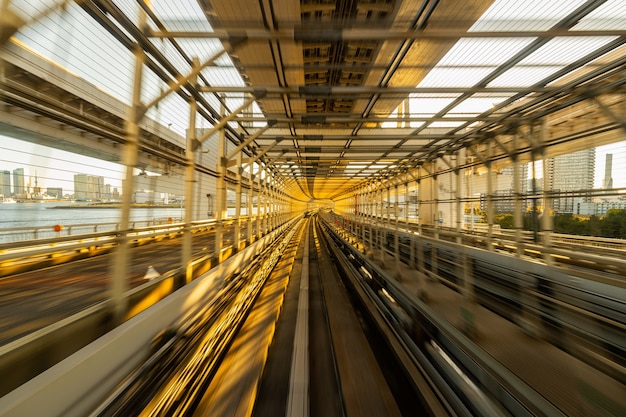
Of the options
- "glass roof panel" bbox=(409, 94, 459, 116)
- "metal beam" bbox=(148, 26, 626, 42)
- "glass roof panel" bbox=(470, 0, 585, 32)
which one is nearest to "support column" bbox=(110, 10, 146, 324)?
"metal beam" bbox=(148, 26, 626, 42)

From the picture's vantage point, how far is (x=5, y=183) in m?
1.62

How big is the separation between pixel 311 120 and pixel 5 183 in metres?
4.35

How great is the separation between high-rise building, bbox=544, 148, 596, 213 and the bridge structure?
0.03m

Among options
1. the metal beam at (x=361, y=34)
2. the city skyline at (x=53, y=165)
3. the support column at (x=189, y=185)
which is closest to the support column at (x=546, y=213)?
the city skyline at (x=53, y=165)

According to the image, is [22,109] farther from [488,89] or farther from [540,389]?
[488,89]

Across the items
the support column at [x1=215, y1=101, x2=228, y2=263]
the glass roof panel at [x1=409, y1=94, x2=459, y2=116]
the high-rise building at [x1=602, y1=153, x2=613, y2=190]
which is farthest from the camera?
the support column at [x1=215, y1=101, x2=228, y2=263]

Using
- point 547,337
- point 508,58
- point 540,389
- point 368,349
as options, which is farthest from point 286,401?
point 508,58

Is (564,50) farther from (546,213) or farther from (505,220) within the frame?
(505,220)

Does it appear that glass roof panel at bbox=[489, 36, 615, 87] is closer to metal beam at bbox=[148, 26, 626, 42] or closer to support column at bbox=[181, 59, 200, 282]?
metal beam at bbox=[148, 26, 626, 42]

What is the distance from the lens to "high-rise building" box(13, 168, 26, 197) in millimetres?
1669

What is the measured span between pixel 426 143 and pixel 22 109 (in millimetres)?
8048

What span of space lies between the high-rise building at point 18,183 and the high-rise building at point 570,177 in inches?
229

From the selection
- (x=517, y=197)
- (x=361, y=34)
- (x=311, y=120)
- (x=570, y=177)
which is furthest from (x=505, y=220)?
(x=361, y=34)

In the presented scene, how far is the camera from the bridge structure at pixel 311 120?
170 centimetres
